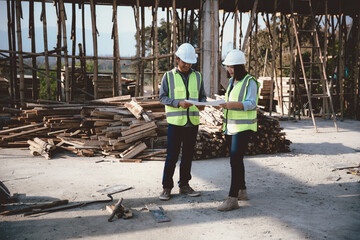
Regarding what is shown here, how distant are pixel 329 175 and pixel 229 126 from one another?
3.19 meters

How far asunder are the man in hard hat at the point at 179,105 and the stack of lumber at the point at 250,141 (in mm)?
2750

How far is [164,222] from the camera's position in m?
4.30

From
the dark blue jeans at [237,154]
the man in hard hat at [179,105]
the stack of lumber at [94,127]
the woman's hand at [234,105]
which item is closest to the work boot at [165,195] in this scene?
the man in hard hat at [179,105]

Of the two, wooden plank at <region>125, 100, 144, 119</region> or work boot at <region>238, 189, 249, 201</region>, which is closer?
work boot at <region>238, 189, 249, 201</region>

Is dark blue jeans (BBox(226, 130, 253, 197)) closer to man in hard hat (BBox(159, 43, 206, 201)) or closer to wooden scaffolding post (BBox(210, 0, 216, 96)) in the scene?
man in hard hat (BBox(159, 43, 206, 201))

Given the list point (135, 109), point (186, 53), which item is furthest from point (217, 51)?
point (186, 53)

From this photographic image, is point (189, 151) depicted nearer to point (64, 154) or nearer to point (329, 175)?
point (329, 175)

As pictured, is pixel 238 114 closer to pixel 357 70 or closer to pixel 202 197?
pixel 202 197

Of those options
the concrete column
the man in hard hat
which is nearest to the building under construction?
the concrete column

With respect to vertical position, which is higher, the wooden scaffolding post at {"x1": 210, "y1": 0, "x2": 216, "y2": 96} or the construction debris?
the wooden scaffolding post at {"x1": 210, "y1": 0, "x2": 216, "y2": 96}

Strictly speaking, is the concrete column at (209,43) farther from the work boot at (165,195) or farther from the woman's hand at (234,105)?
the woman's hand at (234,105)

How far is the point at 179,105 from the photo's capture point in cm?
487

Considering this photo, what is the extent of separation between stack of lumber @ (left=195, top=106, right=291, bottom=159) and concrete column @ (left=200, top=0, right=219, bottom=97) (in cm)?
423

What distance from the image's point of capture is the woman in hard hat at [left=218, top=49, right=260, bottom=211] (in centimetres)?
456
